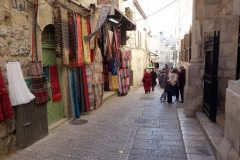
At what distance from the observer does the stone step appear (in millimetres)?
3655

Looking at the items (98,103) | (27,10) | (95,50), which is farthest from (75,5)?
(98,103)

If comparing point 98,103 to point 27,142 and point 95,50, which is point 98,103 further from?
point 27,142

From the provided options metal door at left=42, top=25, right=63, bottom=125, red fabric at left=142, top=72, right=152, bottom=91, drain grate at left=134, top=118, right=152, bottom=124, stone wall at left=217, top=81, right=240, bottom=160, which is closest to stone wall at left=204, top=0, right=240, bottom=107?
drain grate at left=134, top=118, right=152, bottom=124

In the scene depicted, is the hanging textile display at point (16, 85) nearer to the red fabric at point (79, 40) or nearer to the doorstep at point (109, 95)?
the red fabric at point (79, 40)

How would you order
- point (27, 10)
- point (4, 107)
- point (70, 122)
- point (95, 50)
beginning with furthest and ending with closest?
1. point (95, 50)
2. point (70, 122)
3. point (27, 10)
4. point (4, 107)

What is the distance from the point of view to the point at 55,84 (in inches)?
228

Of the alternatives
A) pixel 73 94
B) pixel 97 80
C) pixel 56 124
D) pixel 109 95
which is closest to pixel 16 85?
pixel 56 124

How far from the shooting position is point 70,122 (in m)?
6.00

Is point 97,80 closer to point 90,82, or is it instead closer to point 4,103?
point 90,82

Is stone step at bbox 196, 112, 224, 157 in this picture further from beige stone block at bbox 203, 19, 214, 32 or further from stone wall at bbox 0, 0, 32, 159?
stone wall at bbox 0, 0, 32, 159

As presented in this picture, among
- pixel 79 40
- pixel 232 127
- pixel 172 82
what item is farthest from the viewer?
pixel 172 82

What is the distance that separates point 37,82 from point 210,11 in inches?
198

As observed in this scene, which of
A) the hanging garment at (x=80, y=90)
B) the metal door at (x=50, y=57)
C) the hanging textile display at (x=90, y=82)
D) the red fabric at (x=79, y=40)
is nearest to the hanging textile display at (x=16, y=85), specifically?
the metal door at (x=50, y=57)

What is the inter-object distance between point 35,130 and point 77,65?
238 centimetres
